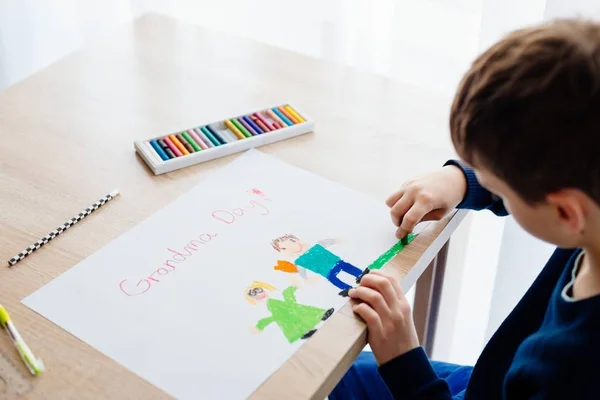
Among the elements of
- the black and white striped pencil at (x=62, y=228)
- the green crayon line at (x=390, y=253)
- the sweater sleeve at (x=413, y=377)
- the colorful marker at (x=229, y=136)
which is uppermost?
the colorful marker at (x=229, y=136)

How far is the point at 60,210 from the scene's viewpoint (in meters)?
0.77

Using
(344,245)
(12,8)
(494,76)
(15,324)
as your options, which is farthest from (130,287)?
(12,8)

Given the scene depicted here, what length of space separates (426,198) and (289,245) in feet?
0.53

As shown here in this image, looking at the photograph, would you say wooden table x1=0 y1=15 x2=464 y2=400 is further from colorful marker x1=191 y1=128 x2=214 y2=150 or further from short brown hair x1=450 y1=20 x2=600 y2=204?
short brown hair x1=450 y1=20 x2=600 y2=204

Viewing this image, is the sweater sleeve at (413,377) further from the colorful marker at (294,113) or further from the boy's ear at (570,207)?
the colorful marker at (294,113)

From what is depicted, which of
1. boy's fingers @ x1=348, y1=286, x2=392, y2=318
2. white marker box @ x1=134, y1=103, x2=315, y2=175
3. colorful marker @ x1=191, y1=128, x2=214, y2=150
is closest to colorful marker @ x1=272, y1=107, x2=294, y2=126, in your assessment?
white marker box @ x1=134, y1=103, x2=315, y2=175

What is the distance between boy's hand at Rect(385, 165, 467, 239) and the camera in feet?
2.42

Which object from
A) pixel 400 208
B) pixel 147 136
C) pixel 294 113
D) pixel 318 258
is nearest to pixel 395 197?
pixel 400 208

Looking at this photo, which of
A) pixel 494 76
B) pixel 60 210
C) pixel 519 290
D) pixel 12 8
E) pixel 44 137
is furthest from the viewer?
pixel 12 8

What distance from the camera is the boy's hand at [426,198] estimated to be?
Answer: 0.74 metres

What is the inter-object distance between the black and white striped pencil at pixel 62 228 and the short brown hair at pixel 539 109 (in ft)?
1.41

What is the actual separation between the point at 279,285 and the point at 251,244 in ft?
0.24

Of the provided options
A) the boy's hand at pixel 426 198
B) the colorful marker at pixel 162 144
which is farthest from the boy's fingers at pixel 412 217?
→ the colorful marker at pixel 162 144

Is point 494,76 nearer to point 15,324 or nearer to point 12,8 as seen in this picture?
point 15,324
